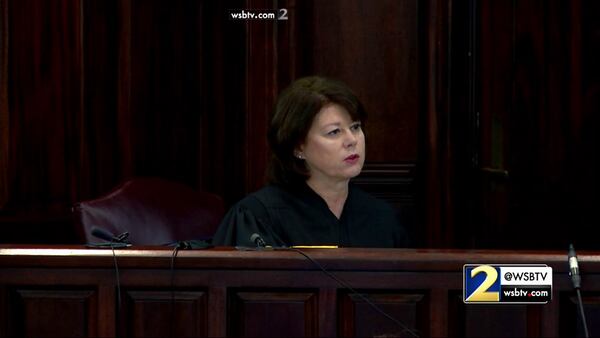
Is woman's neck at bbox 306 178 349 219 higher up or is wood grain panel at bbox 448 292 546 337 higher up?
woman's neck at bbox 306 178 349 219

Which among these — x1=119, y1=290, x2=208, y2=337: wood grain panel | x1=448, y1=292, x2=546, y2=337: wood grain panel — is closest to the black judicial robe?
x1=119, y1=290, x2=208, y2=337: wood grain panel

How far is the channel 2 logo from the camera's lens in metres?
1.46

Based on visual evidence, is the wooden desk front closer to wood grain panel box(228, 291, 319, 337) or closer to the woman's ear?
wood grain panel box(228, 291, 319, 337)

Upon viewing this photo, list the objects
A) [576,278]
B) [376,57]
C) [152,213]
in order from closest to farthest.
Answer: [576,278], [152,213], [376,57]

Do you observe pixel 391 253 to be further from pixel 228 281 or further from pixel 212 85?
pixel 212 85

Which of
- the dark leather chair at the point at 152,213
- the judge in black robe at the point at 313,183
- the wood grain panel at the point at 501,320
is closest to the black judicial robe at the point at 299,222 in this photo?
the judge in black robe at the point at 313,183

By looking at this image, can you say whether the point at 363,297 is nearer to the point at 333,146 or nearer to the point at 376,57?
the point at 333,146

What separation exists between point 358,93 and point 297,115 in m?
1.09

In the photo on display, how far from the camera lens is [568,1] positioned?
349cm

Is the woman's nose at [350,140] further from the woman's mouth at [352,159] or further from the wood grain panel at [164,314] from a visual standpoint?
the wood grain panel at [164,314]

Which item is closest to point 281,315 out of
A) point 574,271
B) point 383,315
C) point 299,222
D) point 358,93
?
point 383,315

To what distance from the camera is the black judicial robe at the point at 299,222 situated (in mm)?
2385

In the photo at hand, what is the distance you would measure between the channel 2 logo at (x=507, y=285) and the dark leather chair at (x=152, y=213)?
1020 mm

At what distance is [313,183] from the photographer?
248 cm
